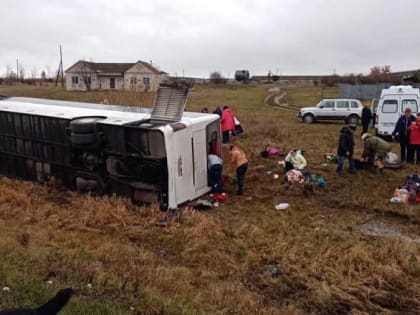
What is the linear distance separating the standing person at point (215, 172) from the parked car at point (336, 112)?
1705 centimetres

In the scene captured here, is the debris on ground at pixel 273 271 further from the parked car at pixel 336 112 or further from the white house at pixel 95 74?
the white house at pixel 95 74

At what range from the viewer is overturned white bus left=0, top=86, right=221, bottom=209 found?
9117 millimetres

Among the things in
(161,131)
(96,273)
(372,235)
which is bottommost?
(372,235)

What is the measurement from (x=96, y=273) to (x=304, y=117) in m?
22.7

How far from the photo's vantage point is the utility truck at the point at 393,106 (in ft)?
62.7

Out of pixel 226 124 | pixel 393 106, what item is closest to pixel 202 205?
pixel 226 124

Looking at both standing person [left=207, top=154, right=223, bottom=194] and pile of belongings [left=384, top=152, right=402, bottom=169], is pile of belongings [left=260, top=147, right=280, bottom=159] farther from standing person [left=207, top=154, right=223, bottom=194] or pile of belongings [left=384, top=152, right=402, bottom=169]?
standing person [left=207, top=154, right=223, bottom=194]

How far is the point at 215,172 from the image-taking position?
10.5 m

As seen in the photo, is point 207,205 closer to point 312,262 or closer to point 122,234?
point 122,234

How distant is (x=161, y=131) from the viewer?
8.86 meters

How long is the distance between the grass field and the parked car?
15338 mm

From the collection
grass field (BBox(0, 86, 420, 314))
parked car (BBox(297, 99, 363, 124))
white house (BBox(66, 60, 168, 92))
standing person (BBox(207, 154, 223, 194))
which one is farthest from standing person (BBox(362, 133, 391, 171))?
white house (BBox(66, 60, 168, 92))

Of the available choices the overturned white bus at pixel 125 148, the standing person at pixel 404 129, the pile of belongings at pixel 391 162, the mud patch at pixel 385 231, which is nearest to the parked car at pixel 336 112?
the standing person at pixel 404 129

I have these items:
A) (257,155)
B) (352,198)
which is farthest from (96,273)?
(257,155)
